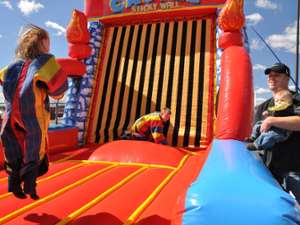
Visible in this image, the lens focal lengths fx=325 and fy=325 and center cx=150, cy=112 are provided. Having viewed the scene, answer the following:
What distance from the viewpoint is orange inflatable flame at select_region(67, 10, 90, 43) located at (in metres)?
4.64

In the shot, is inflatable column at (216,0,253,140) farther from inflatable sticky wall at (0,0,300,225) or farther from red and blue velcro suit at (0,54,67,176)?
red and blue velcro suit at (0,54,67,176)

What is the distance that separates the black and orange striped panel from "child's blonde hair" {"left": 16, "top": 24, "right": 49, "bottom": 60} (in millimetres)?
2750

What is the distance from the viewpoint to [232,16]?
4.08m

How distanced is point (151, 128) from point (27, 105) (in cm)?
242

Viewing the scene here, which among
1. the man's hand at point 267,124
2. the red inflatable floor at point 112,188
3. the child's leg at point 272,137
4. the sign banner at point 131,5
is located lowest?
the red inflatable floor at point 112,188

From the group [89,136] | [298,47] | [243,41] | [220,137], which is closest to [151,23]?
[243,41]

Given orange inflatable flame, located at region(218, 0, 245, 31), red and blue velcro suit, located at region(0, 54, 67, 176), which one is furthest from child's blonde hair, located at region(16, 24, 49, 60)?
orange inflatable flame, located at region(218, 0, 245, 31)

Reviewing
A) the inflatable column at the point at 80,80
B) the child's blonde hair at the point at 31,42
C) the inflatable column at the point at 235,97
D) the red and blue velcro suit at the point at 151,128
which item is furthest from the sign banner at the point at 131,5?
the child's blonde hair at the point at 31,42

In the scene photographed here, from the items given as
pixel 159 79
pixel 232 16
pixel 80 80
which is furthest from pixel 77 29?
pixel 232 16

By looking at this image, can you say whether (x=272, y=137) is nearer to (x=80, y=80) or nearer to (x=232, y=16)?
(x=232, y=16)

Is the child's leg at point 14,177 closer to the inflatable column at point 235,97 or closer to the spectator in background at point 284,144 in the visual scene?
the spectator in background at point 284,144

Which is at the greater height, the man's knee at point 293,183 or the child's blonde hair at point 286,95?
the child's blonde hair at point 286,95

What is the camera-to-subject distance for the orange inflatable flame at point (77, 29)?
183 inches

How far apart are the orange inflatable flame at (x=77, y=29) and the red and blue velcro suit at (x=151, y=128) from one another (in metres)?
1.53
